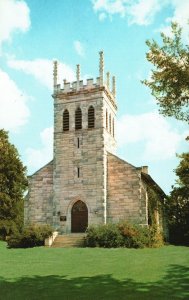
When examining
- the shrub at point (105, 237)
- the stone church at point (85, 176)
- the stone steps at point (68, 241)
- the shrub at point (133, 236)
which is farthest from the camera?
the stone church at point (85, 176)

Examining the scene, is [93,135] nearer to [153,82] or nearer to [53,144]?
[53,144]

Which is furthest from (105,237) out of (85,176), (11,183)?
(11,183)

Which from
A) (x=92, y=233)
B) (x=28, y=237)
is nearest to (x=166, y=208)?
(x=92, y=233)

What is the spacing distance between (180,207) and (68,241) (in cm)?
1284

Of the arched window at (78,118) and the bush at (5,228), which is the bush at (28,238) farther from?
the bush at (5,228)

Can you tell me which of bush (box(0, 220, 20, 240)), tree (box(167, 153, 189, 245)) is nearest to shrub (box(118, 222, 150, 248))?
tree (box(167, 153, 189, 245))

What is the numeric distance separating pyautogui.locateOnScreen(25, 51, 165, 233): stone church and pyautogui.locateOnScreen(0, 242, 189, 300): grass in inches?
349

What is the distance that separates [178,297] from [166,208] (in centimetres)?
2517

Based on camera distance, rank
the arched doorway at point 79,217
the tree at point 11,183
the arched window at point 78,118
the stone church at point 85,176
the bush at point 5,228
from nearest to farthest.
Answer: the stone church at point 85,176 < the arched doorway at point 79,217 < the arched window at point 78,118 < the bush at point 5,228 < the tree at point 11,183

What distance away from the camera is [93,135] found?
31203mm

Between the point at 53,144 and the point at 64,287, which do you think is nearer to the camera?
the point at 64,287

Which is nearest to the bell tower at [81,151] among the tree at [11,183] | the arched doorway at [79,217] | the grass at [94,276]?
the arched doorway at [79,217]

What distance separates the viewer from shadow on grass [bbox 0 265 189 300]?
1104 centimetres

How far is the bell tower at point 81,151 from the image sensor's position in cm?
3000
